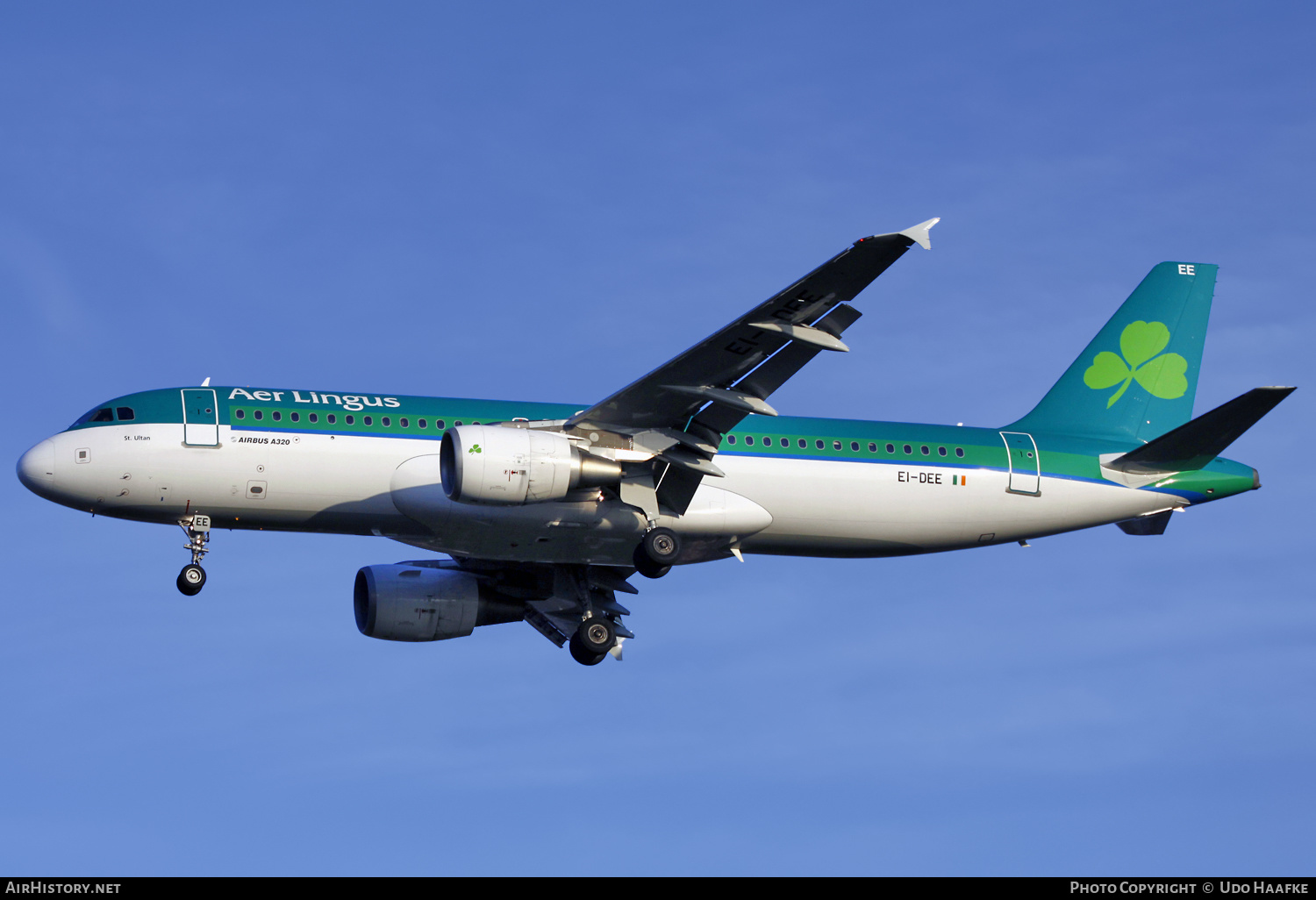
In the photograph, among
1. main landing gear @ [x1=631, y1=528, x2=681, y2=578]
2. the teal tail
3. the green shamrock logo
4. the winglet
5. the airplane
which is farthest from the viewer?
the green shamrock logo

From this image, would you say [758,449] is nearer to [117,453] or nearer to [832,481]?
[832,481]

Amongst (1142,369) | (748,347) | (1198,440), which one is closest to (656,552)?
(748,347)

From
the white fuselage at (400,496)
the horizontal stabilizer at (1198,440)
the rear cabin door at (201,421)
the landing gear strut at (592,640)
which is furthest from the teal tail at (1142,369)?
the rear cabin door at (201,421)

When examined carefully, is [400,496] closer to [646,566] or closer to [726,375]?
[646,566]

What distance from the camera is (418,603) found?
38688 mm

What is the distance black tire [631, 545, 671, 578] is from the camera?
112 ft

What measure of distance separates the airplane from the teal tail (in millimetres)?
1139

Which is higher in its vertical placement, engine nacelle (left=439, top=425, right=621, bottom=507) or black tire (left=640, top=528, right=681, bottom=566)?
engine nacelle (left=439, top=425, right=621, bottom=507)

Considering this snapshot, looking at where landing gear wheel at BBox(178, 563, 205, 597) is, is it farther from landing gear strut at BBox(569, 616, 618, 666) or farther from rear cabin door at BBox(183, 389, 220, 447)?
landing gear strut at BBox(569, 616, 618, 666)

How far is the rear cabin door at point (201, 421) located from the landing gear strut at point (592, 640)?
968 cm

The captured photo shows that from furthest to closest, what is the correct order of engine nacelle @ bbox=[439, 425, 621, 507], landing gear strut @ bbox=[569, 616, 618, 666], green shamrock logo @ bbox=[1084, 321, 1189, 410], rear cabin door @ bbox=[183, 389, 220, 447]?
1. green shamrock logo @ bbox=[1084, 321, 1189, 410]
2. landing gear strut @ bbox=[569, 616, 618, 666]
3. rear cabin door @ bbox=[183, 389, 220, 447]
4. engine nacelle @ bbox=[439, 425, 621, 507]

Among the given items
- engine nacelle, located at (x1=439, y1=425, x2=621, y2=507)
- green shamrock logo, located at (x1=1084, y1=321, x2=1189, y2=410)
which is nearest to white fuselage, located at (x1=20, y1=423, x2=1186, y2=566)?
engine nacelle, located at (x1=439, y1=425, x2=621, y2=507)

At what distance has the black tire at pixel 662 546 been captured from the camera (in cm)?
3412
